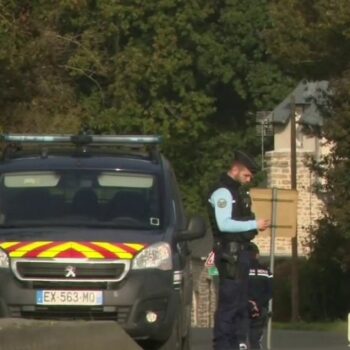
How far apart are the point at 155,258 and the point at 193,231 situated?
69cm

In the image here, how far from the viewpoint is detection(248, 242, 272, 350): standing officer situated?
16469 mm

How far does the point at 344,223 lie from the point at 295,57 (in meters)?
3.96

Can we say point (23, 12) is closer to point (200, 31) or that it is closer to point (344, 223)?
point (344, 223)

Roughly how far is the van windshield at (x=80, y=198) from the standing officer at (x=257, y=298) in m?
2.09

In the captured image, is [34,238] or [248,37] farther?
[248,37]

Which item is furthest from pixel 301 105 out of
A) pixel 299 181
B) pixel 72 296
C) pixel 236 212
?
pixel 72 296

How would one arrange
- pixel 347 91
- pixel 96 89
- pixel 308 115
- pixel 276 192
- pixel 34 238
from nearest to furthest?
pixel 34 238, pixel 276 192, pixel 347 91, pixel 308 115, pixel 96 89

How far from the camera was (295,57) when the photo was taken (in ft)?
115

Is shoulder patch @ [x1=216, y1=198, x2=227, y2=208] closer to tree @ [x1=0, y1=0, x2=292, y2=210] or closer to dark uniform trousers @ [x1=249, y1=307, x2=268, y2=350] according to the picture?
dark uniform trousers @ [x1=249, y1=307, x2=268, y2=350]

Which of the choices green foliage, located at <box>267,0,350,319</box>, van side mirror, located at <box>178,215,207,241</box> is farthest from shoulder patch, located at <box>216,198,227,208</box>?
green foliage, located at <box>267,0,350,319</box>

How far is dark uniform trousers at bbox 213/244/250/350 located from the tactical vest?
111mm

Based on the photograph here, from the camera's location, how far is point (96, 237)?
1396 centimetres

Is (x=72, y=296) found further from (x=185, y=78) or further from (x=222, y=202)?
(x=185, y=78)

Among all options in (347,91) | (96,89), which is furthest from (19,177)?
(96,89)
